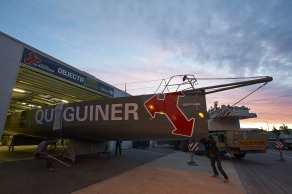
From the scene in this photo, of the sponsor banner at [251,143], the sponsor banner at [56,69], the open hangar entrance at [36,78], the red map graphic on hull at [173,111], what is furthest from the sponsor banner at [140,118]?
the sponsor banner at [251,143]

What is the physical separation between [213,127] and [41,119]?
445 inches

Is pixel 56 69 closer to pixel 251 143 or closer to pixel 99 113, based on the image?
pixel 99 113

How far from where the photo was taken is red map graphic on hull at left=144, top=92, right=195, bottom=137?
21.6 ft

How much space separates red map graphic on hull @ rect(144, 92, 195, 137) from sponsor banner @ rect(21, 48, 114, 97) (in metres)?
6.59

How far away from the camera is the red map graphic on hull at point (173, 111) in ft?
21.6

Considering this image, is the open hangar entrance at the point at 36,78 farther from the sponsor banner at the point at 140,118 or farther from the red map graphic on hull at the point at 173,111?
the red map graphic on hull at the point at 173,111

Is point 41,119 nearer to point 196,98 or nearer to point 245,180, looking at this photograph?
point 196,98

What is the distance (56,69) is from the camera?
1034cm

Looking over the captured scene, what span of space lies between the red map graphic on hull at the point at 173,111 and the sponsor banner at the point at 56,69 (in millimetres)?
6594

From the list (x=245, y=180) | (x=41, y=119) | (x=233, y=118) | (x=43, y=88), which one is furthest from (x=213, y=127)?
(x=43, y=88)

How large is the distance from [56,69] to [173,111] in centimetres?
769

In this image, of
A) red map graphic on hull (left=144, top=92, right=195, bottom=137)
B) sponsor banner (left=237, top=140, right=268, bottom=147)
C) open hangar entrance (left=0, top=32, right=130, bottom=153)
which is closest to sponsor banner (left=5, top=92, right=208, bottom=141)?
red map graphic on hull (left=144, top=92, right=195, bottom=137)

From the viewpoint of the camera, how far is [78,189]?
4785 millimetres

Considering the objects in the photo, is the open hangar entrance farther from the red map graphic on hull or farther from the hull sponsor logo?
the red map graphic on hull
